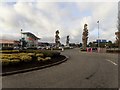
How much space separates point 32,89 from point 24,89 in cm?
34

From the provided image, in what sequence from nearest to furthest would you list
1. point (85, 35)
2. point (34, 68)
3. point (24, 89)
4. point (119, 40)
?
1. point (24, 89)
2. point (34, 68)
3. point (119, 40)
4. point (85, 35)

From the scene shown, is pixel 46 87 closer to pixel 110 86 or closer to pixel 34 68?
pixel 110 86

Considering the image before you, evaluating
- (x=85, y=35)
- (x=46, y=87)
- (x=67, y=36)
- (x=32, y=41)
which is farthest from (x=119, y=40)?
(x=67, y=36)

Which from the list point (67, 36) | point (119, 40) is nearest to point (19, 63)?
point (119, 40)

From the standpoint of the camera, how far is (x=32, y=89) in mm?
8203

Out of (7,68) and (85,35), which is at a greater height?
(85,35)

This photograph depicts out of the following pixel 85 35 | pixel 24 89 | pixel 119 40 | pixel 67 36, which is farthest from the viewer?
pixel 67 36

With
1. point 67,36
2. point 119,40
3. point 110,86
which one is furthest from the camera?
point 67,36

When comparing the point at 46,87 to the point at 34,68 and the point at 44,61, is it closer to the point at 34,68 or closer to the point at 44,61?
the point at 34,68

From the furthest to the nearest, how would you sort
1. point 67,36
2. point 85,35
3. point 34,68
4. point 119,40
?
point 67,36 < point 85,35 < point 119,40 < point 34,68

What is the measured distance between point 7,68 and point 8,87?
15.7 feet

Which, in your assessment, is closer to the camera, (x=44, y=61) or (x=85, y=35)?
(x=44, y=61)

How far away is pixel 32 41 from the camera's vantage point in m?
116

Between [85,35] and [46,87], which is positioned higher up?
[85,35]
